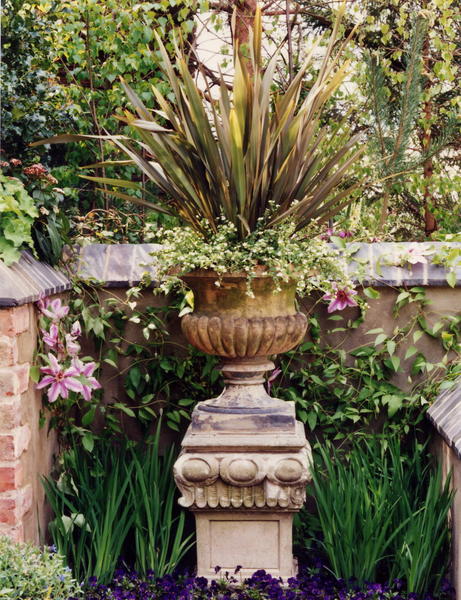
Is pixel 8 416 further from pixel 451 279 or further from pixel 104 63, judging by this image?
pixel 104 63

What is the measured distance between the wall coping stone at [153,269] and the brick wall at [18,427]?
65 cm

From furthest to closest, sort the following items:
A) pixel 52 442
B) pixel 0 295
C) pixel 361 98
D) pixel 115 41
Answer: pixel 361 98 → pixel 115 41 → pixel 52 442 → pixel 0 295

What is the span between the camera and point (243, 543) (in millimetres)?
2824

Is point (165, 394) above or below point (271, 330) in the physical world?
below

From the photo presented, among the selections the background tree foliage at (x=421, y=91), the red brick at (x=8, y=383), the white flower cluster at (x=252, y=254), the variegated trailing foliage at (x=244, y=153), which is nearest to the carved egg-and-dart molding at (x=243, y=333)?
the white flower cluster at (x=252, y=254)

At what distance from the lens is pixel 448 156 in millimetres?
6148

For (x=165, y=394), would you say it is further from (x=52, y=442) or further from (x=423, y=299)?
(x=423, y=299)

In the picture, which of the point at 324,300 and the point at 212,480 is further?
the point at 324,300

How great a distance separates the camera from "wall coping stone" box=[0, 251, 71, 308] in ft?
8.03

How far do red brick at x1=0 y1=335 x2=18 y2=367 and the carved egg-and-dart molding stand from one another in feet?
2.23

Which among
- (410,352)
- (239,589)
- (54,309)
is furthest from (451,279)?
(54,309)

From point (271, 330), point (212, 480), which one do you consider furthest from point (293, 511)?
point (271, 330)

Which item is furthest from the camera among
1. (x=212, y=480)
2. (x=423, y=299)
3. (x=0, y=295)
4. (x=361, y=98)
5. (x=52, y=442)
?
(x=361, y=98)

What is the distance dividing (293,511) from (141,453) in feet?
2.91
